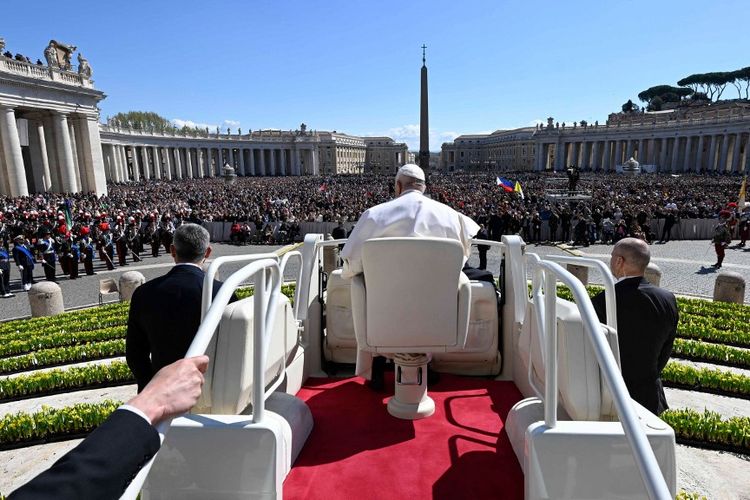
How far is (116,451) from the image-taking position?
110cm

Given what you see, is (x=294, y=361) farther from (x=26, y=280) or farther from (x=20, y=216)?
(x=20, y=216)

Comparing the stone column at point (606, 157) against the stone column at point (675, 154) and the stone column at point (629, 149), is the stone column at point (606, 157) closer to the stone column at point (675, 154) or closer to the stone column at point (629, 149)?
the stone column at point (629, 149)

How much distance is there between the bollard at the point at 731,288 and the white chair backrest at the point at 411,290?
1010cm

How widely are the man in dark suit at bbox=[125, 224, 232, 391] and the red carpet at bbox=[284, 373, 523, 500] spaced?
1.15 m

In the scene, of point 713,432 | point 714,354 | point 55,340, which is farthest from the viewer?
point 55,340

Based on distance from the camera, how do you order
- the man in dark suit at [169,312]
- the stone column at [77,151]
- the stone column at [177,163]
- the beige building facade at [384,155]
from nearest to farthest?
the man in dark suit at [169,312] → the stone column at [77,151] → the stone column at [177,163] → the beige building facade at [384,155]

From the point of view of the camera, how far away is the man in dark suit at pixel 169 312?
9.48 ft

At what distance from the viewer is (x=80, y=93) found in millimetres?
40156

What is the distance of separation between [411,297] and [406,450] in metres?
1.14

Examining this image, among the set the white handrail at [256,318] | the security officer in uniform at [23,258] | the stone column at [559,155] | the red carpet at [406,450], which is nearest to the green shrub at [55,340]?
the red carpet at [406,450]

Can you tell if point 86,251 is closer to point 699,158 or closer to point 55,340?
point 55,340

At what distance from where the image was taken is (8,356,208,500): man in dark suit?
3.25 feet

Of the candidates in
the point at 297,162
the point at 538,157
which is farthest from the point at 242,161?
the point at 538,157

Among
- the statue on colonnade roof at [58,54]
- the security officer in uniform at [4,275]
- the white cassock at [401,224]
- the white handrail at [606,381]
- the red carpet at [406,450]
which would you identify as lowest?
the security officer in uniform at [4,275]
